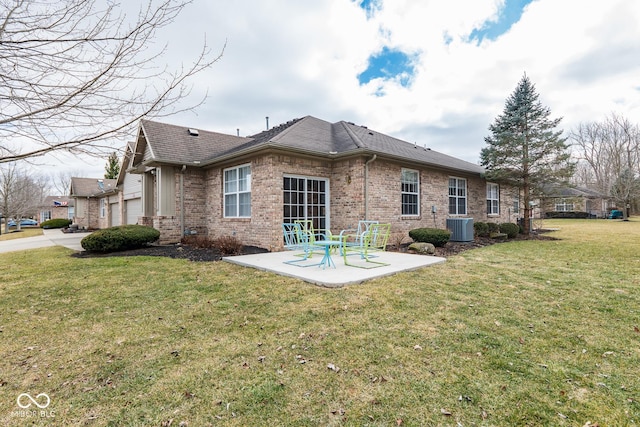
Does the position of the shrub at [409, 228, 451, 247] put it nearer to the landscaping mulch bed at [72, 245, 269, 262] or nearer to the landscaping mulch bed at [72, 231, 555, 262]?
the landscaping mulch bed at [72, 231, 555, 262]

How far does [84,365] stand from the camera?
9.53 ft

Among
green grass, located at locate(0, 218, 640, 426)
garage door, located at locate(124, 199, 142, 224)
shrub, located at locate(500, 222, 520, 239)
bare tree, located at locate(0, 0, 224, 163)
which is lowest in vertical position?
green grass, located at locate(0, 218, 640, 426)

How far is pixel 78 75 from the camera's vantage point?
3.51m

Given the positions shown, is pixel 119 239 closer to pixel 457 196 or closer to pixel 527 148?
pixel 457 196

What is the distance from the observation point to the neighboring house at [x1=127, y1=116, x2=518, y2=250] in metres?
9.59

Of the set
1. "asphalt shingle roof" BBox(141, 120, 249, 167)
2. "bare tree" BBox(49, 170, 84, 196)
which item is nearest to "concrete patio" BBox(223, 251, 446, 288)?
"asphalt shingle roof" BBox(141, 120, 249, 167)

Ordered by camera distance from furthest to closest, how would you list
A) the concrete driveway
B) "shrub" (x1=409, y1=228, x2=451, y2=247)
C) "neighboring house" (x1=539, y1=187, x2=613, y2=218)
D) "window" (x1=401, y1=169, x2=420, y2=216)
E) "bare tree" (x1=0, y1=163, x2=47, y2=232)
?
"neighboring house" (x1=539, y1=187, x2=613, y2=218) → "bare tree" (x1=0, y1=163, x2=47, y2=232) → the concrete driveway → "window" (x1=401, y1=169, x2=420, y2=216) → "shrub" (x1=409, y1=228, x2=451, y2=247)

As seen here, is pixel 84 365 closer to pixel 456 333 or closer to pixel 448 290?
pixel 456 333

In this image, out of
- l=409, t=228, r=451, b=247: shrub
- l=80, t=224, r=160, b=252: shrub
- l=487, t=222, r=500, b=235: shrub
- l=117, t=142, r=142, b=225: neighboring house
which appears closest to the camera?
l=80, t=224, r=160, b=252: shrub

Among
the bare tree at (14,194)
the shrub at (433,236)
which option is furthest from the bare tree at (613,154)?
the bare tree at (14,194)

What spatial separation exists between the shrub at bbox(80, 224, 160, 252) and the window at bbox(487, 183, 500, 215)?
55.1ft

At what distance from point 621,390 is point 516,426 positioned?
1.16 meters

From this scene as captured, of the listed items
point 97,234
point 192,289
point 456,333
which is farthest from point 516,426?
point 97,234

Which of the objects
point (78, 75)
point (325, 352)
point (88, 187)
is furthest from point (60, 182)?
point (325, 352)
